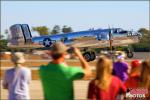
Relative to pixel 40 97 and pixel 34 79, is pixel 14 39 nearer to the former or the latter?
pixel 34 79

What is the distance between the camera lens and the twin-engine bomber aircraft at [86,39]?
40.6 m

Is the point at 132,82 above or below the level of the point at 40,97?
above

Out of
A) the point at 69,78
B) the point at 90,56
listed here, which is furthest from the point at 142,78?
the point at 90,56

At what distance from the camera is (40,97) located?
1420cm

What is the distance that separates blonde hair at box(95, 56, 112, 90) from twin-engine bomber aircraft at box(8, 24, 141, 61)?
96.2 feet

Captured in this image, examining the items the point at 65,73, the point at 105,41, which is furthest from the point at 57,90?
the point at 105,41

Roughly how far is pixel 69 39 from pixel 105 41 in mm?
3580

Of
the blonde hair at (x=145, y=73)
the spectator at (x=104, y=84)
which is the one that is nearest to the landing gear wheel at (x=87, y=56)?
the blonde hair at (x=145, y=73)

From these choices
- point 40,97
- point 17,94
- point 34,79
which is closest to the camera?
point 17,94

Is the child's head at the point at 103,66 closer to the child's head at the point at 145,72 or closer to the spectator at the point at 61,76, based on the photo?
the spectator at the point at 61,76

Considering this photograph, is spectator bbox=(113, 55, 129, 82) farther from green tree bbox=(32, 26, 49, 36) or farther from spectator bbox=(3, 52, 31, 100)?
green tree bbox=(32, 26, 49, 36)

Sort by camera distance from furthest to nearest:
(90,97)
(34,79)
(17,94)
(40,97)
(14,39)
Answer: (14,39) < (34,79) < (40,97) < (17,94) < (90,97)

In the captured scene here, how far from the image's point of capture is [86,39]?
42000 millimetres

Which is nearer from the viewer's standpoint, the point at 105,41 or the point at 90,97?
the point at 90,97
